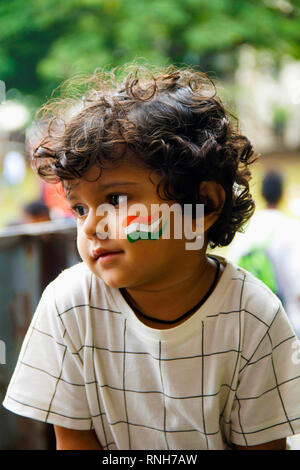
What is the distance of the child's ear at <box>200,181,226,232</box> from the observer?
124cm

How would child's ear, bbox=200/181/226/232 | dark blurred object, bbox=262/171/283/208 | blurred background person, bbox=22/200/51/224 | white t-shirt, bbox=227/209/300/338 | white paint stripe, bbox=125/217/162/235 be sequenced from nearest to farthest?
white paint stripe, bbox=125/217/162/235 < child's ear, bbox=200/181/226/232 < white t-shirt, bbox=227/209/300/338 < dark blurred object, bbox=262/171/283/208 < blurred background person, bbox=22/200/51/224

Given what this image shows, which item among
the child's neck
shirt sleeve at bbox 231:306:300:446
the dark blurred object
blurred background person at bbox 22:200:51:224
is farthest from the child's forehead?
blurred background person at bbox 22:200:51:224

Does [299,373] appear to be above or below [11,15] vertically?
below


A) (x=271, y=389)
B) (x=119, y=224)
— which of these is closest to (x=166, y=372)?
(x=271, y=389)

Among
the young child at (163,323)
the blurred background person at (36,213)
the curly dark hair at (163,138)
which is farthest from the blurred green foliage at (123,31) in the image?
the young child at (163,323)

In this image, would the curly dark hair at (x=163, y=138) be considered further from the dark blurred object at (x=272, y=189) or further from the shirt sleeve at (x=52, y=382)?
the dark blurred object at (x=272, y=189)

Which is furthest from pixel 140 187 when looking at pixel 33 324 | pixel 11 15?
pixel 11 15

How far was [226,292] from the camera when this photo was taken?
4.22 feet

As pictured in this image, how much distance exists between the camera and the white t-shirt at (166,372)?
1246mm

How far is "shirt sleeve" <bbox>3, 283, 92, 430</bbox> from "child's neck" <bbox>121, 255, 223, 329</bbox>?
20 centimetres

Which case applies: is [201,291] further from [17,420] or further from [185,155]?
[17,420]

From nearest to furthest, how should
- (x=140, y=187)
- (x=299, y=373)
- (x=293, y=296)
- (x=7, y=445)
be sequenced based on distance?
(x=140, y=187) → (x=299, y=373) → (x=7, y=445) → (x=293, y=296)

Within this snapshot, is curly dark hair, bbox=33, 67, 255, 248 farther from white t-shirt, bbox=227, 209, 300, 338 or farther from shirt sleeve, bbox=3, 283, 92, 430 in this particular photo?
white t-shirt, bbox=227, 209, 300, 338
